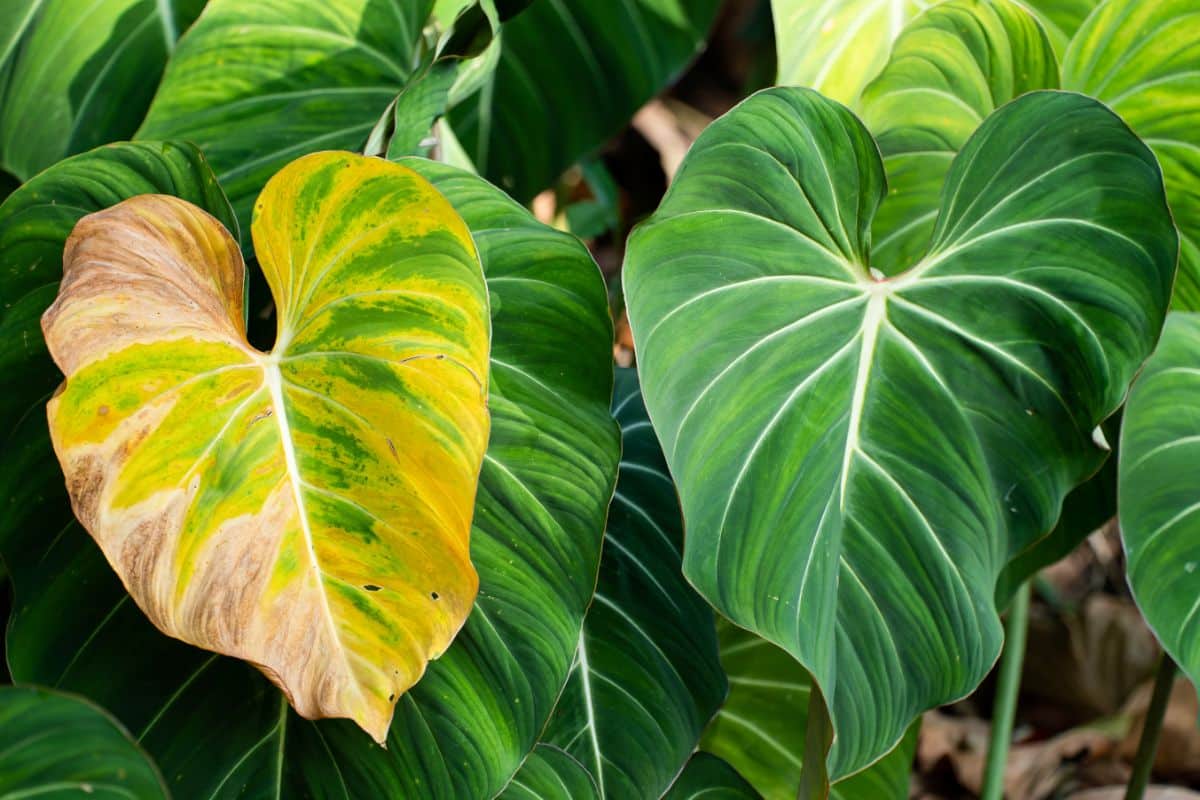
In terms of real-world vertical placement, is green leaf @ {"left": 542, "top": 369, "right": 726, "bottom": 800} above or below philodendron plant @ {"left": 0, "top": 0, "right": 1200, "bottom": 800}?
below

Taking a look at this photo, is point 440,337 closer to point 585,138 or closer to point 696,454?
point 696,454

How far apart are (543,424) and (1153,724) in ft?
2.18

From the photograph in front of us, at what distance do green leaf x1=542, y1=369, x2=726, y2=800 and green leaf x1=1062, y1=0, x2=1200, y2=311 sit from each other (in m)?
0.41

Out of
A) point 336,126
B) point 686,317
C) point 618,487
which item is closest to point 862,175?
point 686,317

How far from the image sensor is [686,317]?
0.65 meters

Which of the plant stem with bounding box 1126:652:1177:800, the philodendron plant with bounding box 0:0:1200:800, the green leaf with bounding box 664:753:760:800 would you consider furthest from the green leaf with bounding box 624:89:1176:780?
the plant stem with bounding box 1126:652:1177:800

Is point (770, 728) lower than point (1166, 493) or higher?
lower

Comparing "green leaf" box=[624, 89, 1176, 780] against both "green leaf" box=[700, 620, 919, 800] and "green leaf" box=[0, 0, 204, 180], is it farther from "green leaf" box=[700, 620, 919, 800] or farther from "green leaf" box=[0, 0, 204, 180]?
"green leaf" box=[0, 0, 204, 180]

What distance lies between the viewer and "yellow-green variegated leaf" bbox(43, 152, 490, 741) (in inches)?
21.0

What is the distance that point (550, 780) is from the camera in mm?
723

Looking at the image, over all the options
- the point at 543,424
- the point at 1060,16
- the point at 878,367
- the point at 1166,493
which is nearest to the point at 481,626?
the point at 543,424

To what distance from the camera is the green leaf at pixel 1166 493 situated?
0.66 meters

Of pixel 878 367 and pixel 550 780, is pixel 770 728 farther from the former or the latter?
pixel 878 367

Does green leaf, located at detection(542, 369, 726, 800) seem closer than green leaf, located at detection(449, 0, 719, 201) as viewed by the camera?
Yes
